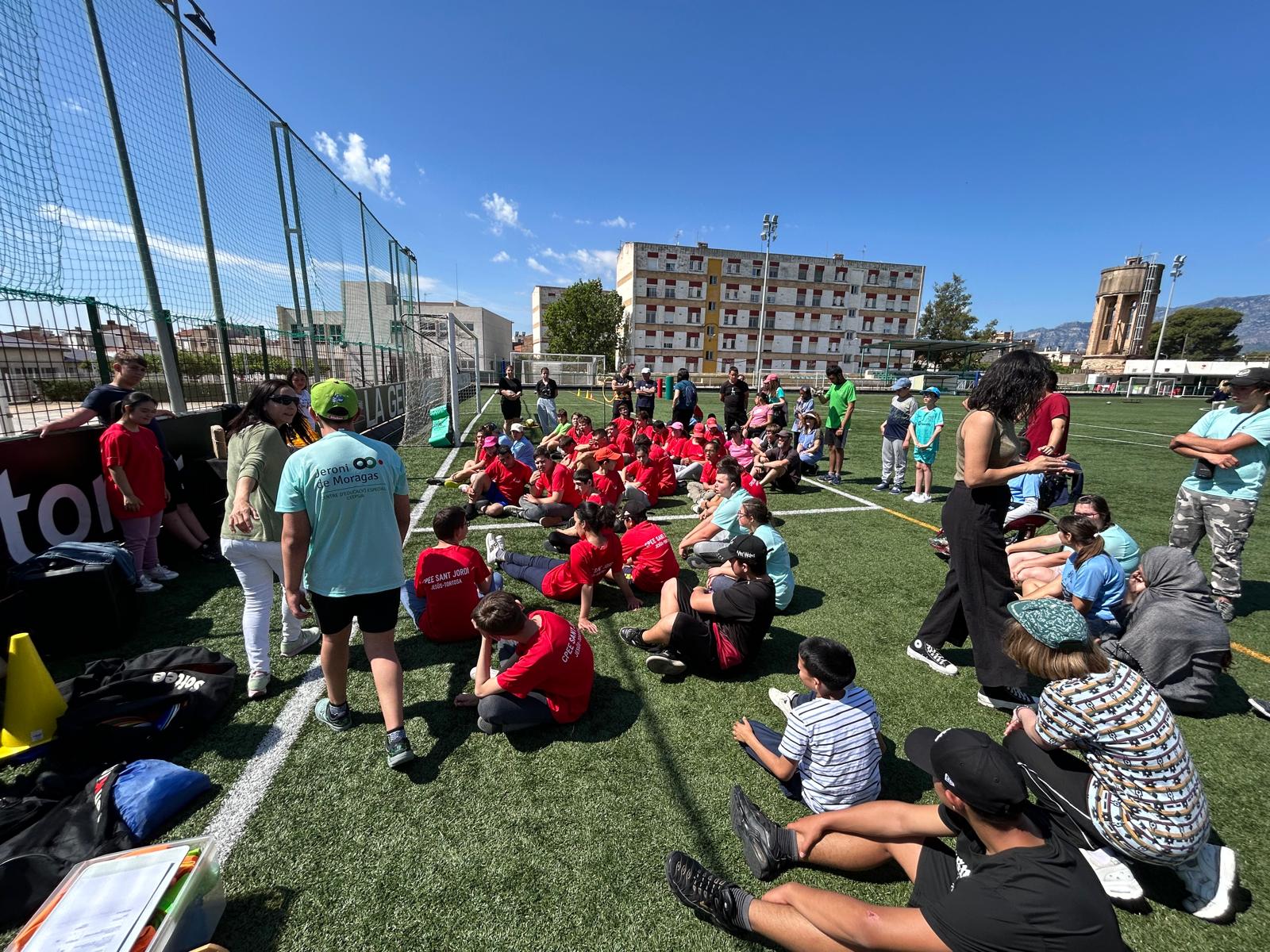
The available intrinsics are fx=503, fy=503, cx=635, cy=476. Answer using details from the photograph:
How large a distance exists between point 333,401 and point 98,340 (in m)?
4.46

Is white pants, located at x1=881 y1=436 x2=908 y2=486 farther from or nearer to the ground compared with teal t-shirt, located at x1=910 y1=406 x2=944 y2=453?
nearer to the ground

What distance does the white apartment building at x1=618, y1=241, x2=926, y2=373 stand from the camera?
2255 inches

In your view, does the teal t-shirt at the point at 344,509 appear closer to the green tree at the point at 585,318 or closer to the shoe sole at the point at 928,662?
the shoe sole at the point at 928,662

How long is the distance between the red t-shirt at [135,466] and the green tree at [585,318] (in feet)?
162

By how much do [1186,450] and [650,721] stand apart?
201 inches

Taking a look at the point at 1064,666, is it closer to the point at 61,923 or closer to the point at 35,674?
the point at 61,923

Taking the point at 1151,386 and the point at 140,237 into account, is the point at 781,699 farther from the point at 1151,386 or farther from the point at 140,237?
the point at 1151,386

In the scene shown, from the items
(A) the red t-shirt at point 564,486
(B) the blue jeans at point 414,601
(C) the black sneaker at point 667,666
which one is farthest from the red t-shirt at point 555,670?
(A) the red t-shirt at point 564,486

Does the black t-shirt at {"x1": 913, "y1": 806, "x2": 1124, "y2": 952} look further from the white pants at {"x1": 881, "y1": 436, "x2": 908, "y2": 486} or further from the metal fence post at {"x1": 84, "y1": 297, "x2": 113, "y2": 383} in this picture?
the white pants at {"x1": 881, "y1": 436, "x2": 908, "y2": 486}

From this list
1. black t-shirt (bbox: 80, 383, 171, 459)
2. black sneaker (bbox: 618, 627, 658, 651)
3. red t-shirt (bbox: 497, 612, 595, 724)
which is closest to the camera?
red t-shirt (bbox: 497, 612, 595, 724)

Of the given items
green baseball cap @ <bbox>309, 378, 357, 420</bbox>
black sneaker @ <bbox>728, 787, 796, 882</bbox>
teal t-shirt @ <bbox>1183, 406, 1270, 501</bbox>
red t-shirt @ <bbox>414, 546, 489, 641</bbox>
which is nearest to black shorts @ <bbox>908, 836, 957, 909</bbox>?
black sneaker @ <bbox>728, 787, 796, 882</bbox>

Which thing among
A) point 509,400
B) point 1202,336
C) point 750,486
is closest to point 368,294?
point 509,400

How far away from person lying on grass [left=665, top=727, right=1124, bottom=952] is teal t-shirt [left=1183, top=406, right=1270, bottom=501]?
4.17m

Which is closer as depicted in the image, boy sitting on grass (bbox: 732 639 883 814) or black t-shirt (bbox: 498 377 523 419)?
boy sitting on grass (bbox: 732 639 883 814)
